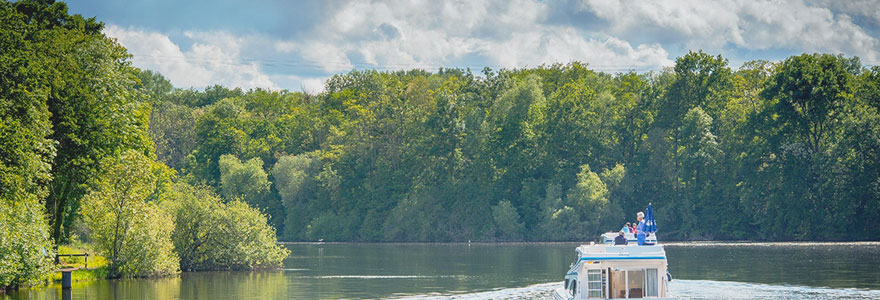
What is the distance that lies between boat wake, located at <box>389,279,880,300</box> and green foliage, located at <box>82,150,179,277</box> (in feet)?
59.1

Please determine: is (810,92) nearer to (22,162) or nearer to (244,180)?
(244,180)

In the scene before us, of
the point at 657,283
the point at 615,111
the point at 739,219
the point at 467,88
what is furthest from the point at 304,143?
the point at 657,283

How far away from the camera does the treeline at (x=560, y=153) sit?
100m

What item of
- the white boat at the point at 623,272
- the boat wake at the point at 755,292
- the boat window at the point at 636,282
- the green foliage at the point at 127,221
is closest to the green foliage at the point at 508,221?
the green foliage at the point at 127,221

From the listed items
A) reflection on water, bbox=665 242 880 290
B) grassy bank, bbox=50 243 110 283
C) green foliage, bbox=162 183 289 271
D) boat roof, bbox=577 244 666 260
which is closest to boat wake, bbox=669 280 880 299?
reflection on water, bbox=665 242 880 290

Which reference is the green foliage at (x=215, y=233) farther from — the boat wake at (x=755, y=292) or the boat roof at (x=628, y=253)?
the boat roof at (x=628, y=253)

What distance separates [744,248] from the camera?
9050cm

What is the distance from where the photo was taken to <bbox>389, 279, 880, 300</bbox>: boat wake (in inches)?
1758

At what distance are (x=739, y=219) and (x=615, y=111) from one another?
71.0ft

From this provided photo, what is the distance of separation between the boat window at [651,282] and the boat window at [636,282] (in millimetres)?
135

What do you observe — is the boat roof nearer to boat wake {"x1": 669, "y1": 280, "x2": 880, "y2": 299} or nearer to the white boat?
the white boat

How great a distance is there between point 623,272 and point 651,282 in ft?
3.29

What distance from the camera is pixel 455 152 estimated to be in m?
128

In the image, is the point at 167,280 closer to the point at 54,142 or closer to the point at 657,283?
the point at 54,142
